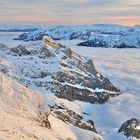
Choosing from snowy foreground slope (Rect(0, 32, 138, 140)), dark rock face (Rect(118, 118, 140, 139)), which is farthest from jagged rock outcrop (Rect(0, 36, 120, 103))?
dark rock face (Rect(118, 118, 140, 139))

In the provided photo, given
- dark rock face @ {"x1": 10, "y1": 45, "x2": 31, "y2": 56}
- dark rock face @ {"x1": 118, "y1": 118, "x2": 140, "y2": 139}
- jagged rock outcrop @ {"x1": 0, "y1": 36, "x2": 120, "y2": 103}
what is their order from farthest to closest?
dark rock face @ {"x1": 10, "y1": 45, "x2": 31, "y2": 56} < jagged rock outcrop @ {"x1": 0, "y1": 36, "x2": 120, "y2": 103} < dark rock face @ {"x1": 118, "y1": 118, "x2": 140, "y2": 139}

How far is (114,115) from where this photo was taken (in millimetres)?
55031

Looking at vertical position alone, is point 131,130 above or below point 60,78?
below

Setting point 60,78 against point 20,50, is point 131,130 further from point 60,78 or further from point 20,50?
point 20,50

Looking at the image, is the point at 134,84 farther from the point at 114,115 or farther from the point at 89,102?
the point at 114,115

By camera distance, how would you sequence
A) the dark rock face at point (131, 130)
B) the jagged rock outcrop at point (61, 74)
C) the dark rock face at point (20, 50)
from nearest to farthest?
the dark rock face at point (131, 130) < the jagged rock outcrop at point (61, 74) < the dark rock face at point (20, 50)

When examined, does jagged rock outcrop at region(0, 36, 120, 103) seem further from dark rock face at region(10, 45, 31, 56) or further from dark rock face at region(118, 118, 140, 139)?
dark rock face at region(118, 118, 140, 139)

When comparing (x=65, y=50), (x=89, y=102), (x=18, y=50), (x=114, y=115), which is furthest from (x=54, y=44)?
(x=114, y=115)

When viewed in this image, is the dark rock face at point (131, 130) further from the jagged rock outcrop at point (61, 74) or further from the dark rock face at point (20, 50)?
the dark rock face at point (20, 50)

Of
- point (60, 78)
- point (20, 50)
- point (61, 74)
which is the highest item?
point (20, 50)

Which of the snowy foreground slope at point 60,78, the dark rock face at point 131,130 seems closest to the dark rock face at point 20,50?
the snowy foreground slope at point 60,78

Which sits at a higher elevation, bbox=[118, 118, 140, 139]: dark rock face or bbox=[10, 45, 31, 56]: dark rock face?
bbox=[10, 45, 31, 56]: dark rock face

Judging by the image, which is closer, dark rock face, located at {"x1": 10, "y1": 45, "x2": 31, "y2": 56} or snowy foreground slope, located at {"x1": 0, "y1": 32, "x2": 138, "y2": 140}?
snowy foreground slope, located at {"x1": 0, "y1": 32, "x2": 138, "y2": 140}

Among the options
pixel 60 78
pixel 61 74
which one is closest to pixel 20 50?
pixel 61 74
